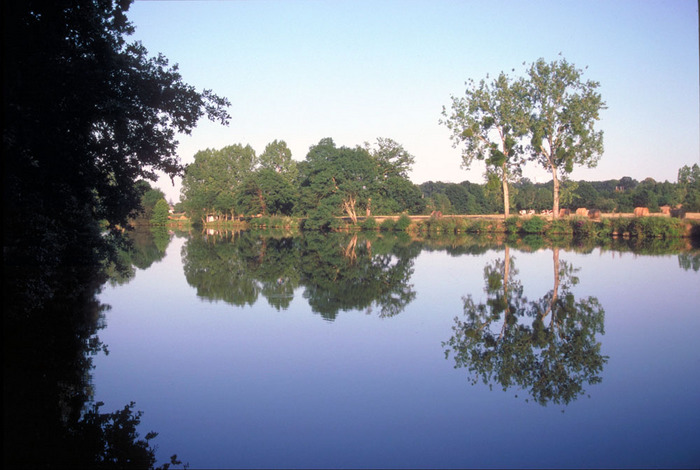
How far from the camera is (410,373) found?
637 centimetres

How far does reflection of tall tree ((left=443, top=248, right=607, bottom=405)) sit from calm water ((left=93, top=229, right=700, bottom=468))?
33mm

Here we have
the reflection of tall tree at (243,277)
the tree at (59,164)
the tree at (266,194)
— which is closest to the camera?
the tree at (59,164)

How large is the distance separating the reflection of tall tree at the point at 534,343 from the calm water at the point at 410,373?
0.11ft

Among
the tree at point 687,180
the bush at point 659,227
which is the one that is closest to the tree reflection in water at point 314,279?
the bush at point 659,227

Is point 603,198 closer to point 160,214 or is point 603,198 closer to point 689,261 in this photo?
point 689,261

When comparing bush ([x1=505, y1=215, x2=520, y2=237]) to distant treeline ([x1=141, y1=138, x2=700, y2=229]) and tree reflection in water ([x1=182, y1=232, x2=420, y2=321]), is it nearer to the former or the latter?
distant treeline ([x1=141, y1=138, x2=700, y2=229])

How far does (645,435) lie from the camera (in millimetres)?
4633

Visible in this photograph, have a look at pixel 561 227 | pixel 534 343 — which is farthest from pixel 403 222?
pixel 534 343

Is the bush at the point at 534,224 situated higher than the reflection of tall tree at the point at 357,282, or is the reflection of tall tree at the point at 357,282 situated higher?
the bush at the point at 534,224

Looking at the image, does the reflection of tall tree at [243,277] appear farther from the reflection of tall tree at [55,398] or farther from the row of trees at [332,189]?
the row of trees at [332,189]

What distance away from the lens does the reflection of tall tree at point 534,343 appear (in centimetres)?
603

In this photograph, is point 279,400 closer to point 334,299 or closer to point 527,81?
point 334,299

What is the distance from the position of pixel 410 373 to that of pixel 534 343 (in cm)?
220

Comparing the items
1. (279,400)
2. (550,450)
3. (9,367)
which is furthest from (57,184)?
(550,450)
